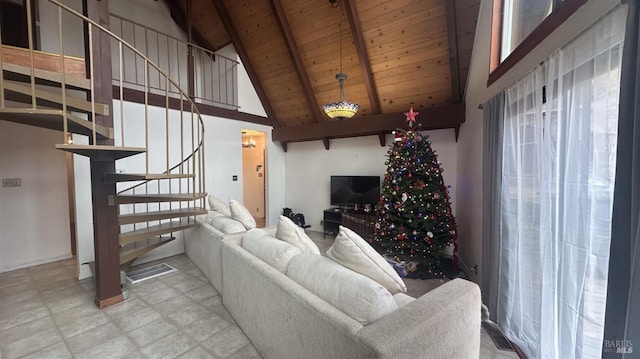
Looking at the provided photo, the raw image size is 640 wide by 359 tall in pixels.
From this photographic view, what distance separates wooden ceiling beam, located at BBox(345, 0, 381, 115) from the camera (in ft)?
11.2

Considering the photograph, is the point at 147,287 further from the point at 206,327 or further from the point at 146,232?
the point at 206,327

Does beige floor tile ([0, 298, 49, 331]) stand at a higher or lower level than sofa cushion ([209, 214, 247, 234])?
→ lower

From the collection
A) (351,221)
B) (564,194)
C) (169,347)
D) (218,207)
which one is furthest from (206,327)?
(351,221)

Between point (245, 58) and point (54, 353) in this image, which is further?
point (245, 58)

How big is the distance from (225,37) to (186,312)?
511 cm

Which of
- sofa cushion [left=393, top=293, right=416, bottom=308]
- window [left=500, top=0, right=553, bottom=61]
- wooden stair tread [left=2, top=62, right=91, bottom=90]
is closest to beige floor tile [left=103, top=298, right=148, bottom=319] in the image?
wooden stair tread [left=2, top=62, right=91, bottom=90]

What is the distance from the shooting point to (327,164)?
5723 mm

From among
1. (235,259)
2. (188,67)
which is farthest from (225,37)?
(235,259)

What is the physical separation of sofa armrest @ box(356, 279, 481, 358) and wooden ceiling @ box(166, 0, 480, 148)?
3200mm

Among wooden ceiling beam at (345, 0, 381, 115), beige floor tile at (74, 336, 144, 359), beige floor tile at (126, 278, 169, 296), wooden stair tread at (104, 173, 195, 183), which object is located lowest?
beige floor tile at (74, 336, 144, 359)

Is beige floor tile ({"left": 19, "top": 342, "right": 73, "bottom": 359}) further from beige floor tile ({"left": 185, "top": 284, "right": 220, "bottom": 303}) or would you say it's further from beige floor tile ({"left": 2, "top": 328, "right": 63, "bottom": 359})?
beige floor tile ({"left": 185, "top": 284, "right": 220, "bottom": 303})

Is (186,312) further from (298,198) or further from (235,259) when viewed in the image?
(298,198)

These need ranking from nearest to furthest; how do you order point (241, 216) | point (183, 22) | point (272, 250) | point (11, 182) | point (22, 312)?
point (272, 250)
point (22, 312)
point (241, 216)
point (11, 182)
point (183, 22)

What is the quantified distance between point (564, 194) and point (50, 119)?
3828 millimetres
